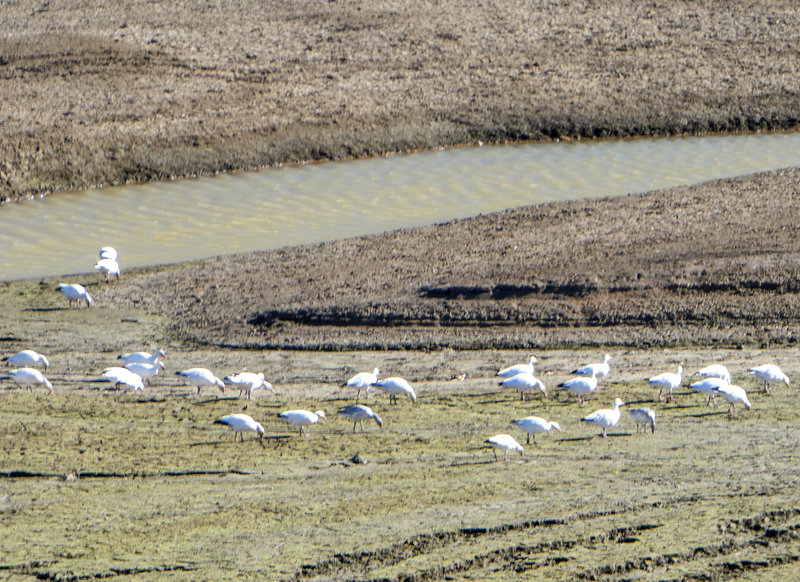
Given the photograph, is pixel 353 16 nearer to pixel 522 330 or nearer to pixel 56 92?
pixel 56 92

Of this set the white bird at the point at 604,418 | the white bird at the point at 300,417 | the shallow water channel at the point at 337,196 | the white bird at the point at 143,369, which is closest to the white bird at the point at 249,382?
the white bird at the point at 143,369

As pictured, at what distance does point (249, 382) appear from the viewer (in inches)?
584

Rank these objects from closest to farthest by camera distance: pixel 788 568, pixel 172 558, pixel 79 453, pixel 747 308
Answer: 1. pixel 788 568
2. pixel 172 558
3. pixel 79 453
4. pixel 747 308

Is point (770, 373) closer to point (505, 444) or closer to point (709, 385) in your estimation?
point (709, 385)

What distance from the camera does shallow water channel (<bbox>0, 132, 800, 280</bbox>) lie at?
23844 mm

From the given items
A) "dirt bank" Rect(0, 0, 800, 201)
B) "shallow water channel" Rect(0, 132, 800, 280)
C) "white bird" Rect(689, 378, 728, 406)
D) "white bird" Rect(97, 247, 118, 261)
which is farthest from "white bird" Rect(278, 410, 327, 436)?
"dirt bank" Rect(0, 0, 800, 201)

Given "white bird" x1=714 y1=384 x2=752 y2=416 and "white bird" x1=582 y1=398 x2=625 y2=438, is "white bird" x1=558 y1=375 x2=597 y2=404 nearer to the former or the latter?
"white bird" x1=582 y1=398 x2=625 y2=438

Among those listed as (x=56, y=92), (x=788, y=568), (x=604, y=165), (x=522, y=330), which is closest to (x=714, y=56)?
(x=604, y=165)

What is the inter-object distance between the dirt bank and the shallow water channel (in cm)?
101

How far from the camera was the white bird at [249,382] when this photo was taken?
580 inches

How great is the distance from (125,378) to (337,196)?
12.5 metres

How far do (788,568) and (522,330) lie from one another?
8370 millimetres

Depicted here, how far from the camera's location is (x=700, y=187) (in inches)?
945

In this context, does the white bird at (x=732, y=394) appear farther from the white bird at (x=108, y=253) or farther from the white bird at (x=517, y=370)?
the white bird at (x=108, y=253)
